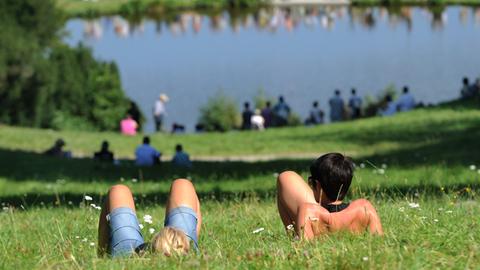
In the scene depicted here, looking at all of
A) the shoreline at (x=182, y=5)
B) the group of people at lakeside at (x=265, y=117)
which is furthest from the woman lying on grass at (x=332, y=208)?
the shoreline at (x=182, y=5)

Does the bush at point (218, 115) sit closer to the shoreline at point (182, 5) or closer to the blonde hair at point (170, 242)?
the blonde hair at point (170, 242)

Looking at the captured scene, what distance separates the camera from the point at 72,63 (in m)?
36.8

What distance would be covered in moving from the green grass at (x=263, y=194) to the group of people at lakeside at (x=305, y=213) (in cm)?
11

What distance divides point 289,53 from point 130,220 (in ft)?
176

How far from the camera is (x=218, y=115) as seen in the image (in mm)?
33125

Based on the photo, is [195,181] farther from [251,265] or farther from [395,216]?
[251,265]

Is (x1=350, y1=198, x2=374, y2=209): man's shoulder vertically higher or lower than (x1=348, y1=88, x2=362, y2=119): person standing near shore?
higher

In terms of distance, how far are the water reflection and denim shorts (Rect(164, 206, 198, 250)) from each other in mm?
65578

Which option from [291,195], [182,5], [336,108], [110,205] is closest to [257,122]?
[336,108]

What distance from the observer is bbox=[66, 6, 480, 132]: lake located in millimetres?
44000

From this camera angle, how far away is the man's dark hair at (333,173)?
19.5 feet

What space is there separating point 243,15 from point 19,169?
68.2 m

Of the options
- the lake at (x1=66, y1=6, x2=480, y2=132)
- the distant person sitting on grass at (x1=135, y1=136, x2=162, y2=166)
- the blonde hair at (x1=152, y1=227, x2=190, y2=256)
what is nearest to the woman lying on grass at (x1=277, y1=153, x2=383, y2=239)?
the blonde hair at (x1=152, y1=227, x2=190, y2=256)

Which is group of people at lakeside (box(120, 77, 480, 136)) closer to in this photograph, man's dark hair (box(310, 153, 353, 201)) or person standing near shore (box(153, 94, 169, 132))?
person standing near shore (box(153, 94, 169, 132))
